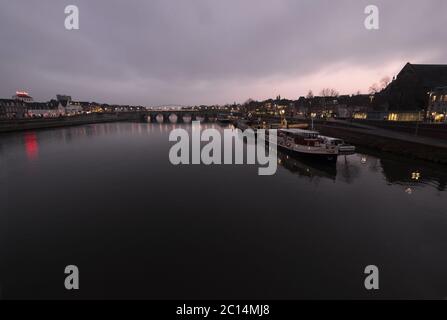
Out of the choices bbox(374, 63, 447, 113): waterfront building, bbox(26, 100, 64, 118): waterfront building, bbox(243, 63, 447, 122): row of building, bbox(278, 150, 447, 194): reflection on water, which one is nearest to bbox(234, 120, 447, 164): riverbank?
bbox(278, 150, 447, 194): reflection on water

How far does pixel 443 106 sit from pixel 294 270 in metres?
80.9

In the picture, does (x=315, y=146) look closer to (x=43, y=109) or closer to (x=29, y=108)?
(x=29, y=108)

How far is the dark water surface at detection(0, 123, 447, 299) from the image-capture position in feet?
37.5

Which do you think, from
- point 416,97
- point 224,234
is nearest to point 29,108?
point 224,234

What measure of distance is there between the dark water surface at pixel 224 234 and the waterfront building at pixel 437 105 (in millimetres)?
46191

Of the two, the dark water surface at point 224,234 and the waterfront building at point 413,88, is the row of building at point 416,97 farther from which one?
the dark water surface at point 224,234

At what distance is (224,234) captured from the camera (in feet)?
53.6

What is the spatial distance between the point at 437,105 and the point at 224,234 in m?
82.3

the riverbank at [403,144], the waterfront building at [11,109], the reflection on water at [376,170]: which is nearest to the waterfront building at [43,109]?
the waterfront building at [11,109]

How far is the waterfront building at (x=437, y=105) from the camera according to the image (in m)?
63.0
